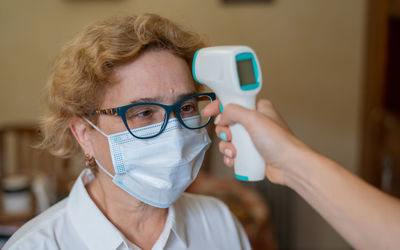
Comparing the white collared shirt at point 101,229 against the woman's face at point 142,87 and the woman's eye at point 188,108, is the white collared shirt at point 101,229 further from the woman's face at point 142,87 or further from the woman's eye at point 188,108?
the woman's eye at point 188,108

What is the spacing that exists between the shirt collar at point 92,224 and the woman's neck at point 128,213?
0.05 meters

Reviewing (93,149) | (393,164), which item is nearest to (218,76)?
(93,149)

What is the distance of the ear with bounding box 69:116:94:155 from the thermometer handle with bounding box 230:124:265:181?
0.48 metres

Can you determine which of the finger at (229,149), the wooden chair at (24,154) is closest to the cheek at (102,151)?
the finger at (229,149)

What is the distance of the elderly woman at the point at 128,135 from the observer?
39.9 inches

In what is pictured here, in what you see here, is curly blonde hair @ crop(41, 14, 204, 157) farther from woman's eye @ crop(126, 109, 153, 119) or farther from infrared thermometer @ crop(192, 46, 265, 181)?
infrared thermometer @ crop(192, 46, 265, 181)

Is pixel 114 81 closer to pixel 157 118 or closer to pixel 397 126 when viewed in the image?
pixel 157 118

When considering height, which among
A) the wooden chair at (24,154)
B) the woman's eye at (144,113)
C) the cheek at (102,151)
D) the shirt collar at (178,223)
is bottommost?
the wooden chair at (24,154)

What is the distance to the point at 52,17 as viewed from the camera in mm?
3105

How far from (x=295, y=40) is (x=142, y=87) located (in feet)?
7.23

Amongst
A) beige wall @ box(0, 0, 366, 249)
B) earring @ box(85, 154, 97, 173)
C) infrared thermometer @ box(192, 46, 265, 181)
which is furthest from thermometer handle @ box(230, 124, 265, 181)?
beige wall @ box(0, 0, 366, 249)

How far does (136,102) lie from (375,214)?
638 mm

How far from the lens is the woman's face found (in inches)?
40.3

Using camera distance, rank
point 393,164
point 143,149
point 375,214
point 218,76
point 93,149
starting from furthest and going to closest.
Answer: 1. point 393,164
2. point 93,149
3. point 143,149
4. point 218,76
5. point 375,214
